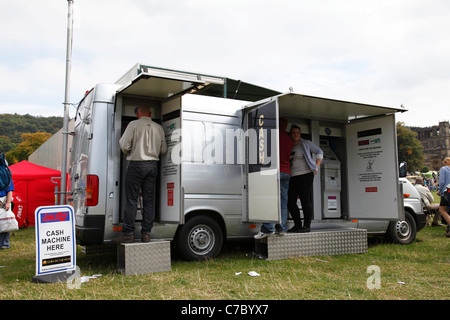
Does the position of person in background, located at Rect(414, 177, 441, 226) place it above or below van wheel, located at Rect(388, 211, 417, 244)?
above

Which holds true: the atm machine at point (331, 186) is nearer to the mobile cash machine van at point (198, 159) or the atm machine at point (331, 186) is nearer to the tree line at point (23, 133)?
the mobile cash machine van at point (198, 159)

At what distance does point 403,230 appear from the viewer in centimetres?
821

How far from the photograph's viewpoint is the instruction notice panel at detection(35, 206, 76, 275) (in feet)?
15.9

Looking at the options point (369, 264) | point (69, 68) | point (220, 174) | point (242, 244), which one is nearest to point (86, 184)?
point (220, 174)

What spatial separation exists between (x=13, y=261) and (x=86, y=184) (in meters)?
2.35

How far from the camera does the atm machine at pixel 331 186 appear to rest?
8133 millimetres

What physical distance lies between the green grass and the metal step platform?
0.59 ft

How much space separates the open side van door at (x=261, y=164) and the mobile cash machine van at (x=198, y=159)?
0.05 feet

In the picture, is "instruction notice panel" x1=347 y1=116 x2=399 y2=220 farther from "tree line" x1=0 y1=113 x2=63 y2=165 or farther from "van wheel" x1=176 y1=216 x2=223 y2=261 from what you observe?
"tree line" x1=0 y1=113 x2=63 y2=165

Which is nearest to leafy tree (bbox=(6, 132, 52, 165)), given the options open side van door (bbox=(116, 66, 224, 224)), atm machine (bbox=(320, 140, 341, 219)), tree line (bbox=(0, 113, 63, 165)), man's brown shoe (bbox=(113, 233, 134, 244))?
tree line (bbox=(0, 113, 63, 165))

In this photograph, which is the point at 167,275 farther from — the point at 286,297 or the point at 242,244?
the point at 242,244

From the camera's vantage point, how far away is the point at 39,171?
42.9ft

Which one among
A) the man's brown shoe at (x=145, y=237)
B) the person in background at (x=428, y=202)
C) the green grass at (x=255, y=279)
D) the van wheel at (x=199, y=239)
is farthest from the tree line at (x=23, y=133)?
the man's brown shoe at (x=145, y=237)

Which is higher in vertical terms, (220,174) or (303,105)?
(303,105)
